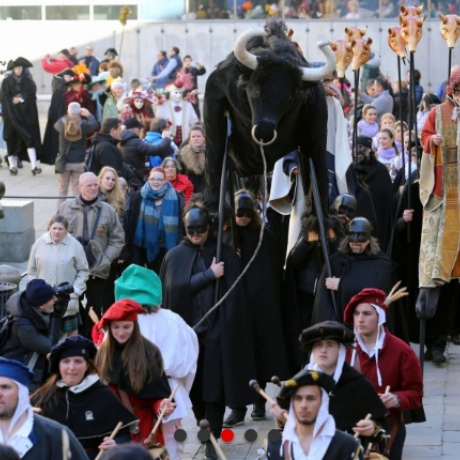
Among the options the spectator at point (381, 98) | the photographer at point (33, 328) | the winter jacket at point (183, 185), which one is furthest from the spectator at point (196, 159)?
the spectator at point (381, 98)

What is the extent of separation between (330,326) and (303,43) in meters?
28.1

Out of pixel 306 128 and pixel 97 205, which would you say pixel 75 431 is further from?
pixel 97 205

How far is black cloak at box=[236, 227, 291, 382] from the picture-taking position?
34.4ft

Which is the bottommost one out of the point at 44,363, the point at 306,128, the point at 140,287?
the point at 44,363

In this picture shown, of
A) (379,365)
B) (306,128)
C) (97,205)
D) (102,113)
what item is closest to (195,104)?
(102,113)

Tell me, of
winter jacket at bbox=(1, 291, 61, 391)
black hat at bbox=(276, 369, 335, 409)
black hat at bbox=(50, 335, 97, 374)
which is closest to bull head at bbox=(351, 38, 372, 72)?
winter jacket at bbox=(1, 291, 61, 391)

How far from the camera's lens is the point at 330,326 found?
7.71 metres

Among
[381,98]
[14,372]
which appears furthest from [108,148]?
[14,372]

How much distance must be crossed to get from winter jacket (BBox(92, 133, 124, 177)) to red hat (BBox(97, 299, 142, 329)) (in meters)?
7.93

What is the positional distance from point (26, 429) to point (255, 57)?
3.85 metres

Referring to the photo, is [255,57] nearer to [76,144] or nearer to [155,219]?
[155,219]

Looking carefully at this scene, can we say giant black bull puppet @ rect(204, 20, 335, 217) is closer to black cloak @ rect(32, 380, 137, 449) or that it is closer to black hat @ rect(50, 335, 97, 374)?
black hat @ rect(50, 335, 97, 374)

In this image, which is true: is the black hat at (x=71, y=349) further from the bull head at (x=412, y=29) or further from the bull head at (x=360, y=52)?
the bull head at (x=360, y=52)

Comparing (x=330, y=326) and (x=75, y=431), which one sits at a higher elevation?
(x=330, y=326)
